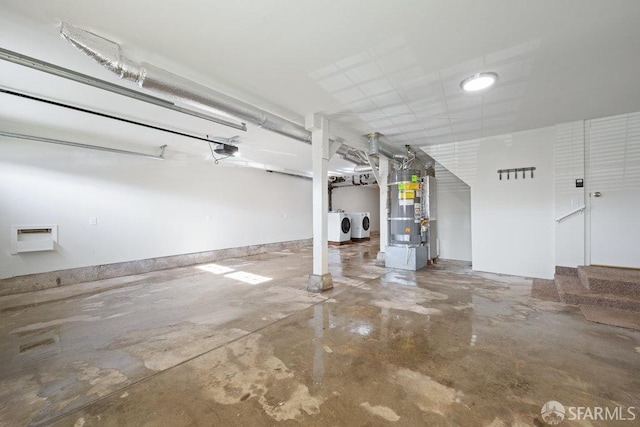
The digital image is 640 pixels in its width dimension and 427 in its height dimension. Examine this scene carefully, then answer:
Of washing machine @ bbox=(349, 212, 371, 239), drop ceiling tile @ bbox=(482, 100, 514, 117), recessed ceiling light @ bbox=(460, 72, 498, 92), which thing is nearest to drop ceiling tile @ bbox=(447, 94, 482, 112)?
drop ceiling tile @ bbox=(482, 100, 514, 117)

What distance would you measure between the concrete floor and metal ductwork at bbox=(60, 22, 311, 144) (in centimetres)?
237

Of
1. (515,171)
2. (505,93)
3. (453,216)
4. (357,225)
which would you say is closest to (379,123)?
(505,93)

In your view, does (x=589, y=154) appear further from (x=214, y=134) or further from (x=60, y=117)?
(x=60, y=117)

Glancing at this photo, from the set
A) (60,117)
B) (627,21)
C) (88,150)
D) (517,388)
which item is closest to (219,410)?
(517,388)

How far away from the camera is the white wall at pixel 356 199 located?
1138 centimetres

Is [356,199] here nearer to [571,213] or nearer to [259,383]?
[571,213]

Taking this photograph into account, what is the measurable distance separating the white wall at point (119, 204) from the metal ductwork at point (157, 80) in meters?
3.53

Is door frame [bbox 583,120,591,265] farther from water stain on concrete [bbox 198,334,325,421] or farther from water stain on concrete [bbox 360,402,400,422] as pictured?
water stain on concrete [bbox 198,334,325,421]

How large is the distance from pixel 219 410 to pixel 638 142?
599 centimetres

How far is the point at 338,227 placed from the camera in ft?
28.6

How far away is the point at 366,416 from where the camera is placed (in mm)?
1421

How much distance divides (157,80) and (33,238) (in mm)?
4025

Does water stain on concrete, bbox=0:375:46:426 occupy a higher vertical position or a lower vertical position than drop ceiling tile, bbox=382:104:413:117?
lower

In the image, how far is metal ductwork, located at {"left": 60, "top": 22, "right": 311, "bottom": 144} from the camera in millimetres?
1911
